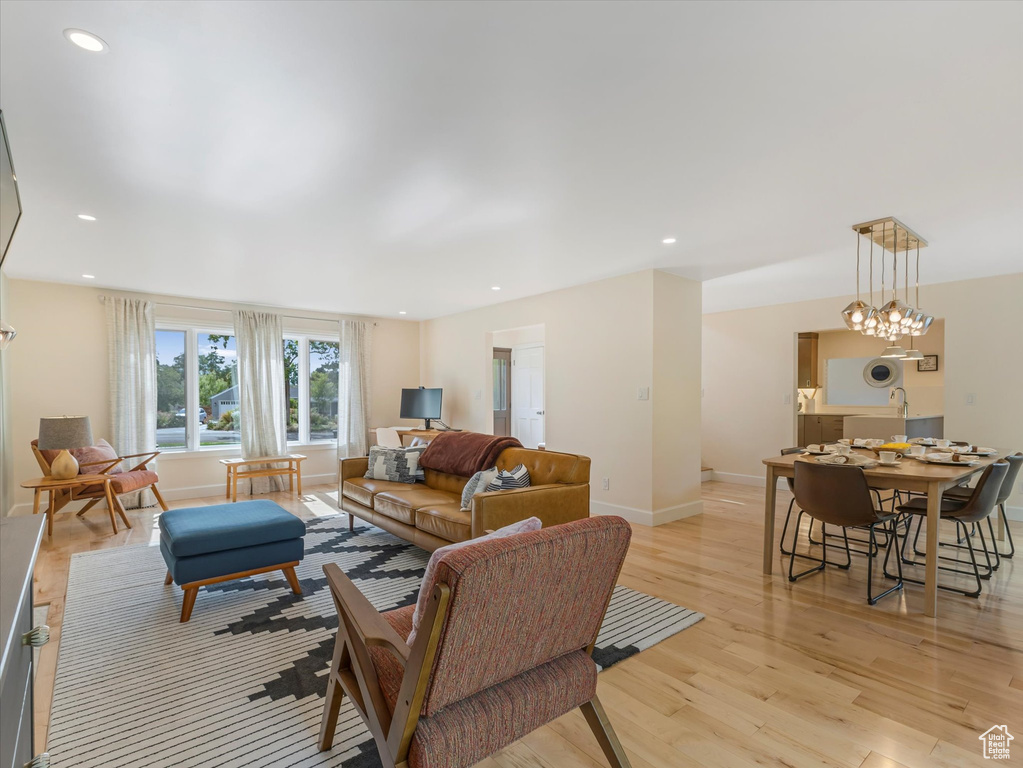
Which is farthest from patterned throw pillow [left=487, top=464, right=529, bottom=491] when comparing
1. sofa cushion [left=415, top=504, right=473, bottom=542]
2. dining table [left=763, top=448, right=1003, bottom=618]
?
dining table [left=763, top=448, right=1003, bottom=618]

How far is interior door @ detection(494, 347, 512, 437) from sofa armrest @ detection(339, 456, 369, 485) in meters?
4.04

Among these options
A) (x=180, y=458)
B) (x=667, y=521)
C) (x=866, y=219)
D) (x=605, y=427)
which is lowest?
(x=667, y=521)

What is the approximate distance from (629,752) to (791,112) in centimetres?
251

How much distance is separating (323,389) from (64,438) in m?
3.33

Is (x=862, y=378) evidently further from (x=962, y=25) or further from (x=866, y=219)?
(x=962, y=25)

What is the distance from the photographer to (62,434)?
4.19 m

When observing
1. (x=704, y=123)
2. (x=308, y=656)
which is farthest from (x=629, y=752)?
(x=704, y=123)

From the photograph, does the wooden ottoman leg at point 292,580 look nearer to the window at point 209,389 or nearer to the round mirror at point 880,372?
the window at point 209,389

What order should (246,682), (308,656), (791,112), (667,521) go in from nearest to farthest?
(791,112) → (246,682) → (308,656) → (667,521)

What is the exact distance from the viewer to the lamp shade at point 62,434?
414cm

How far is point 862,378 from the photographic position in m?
7.18

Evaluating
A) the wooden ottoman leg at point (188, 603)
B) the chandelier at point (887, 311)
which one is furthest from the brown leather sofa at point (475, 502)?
the chandelier at point (887, 311)

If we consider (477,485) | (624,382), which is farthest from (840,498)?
(477,485)

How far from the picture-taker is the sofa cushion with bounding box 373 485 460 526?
368 centimetres
